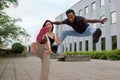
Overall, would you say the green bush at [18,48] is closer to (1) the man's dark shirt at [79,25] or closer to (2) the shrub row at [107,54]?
(2) the shrub row at [107,54]

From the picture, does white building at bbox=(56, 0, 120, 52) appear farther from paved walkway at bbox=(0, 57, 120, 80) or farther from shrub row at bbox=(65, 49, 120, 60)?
shrub row at bbox=(65, 49, 120, 60)

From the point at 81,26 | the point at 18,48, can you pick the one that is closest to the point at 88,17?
the point at 81,26

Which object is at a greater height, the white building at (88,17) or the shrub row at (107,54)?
the white building at (88,17)

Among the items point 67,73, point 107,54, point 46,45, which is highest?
point 46,45

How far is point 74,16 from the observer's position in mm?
5008

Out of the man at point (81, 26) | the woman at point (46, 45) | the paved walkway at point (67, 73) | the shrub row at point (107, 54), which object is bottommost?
the paved walkway at point (67, 73)

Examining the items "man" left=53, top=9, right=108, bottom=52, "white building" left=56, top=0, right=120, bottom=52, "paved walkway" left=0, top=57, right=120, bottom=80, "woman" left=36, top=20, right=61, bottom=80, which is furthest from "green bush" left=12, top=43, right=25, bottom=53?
"man" left=53, top=9, right=108, bottom=52

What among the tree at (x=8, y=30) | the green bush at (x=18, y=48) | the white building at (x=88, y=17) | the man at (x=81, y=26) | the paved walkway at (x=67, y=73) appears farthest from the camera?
the green bush at (x=18, y=48)

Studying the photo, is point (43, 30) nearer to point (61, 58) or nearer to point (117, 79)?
point (117, 79)

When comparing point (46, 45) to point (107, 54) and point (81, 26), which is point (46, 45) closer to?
point (81, 26)

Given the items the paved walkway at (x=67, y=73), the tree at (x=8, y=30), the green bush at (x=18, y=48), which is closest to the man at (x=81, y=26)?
the paved walkway at (x=67, y=73)

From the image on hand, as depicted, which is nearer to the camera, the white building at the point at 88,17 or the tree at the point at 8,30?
the white building at the point at 88,17

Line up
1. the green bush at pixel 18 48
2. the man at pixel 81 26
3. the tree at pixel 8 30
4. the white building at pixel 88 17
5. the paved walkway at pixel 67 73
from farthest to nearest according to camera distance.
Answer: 1. the green bush at pixel 18 48
2. the tree at pixel 8 30
3. the paved walkway at pixel 67 73
4. the white building at pixel 88 17
5. the man at pixel 81 26

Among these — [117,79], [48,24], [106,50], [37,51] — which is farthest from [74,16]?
[106,50]
